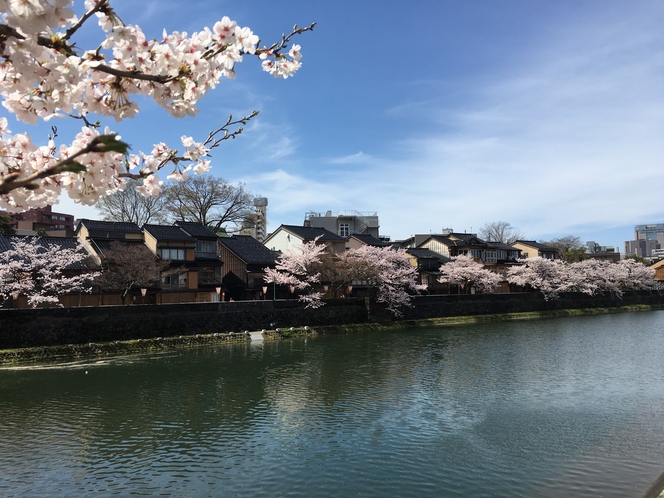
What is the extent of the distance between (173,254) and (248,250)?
22.3ft

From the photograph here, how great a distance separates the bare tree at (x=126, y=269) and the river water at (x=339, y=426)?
688cm

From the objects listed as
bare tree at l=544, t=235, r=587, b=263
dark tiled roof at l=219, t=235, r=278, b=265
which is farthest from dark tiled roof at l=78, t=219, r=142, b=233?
bare tree at l=544, t=235, r=587, b=263

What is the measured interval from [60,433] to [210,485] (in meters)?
5.66

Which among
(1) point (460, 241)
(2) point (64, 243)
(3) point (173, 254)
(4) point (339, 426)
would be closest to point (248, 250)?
(3) point (173, 254)

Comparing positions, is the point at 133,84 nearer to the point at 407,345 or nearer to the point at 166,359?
the point at 166,359

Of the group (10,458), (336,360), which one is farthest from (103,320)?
(10,458)

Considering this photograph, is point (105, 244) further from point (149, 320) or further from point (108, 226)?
point (149, 320)

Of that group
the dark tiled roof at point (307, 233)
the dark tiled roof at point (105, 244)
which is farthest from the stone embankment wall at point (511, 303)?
the dark tiled roof at point (105, 244)

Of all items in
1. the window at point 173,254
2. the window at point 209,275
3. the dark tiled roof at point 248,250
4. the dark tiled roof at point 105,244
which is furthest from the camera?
the dark tiled roof at point 248,250

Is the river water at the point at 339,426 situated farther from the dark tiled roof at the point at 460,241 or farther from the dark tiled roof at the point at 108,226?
the dark tiled roof at the point at 460,241

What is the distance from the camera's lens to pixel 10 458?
10344mm

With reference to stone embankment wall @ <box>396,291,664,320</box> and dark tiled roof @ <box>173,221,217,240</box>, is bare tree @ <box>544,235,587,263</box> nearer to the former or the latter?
stone embankment wall @ <box>396,291,664,320</box>

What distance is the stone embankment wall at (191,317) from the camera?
75.4ft

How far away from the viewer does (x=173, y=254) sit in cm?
3525
